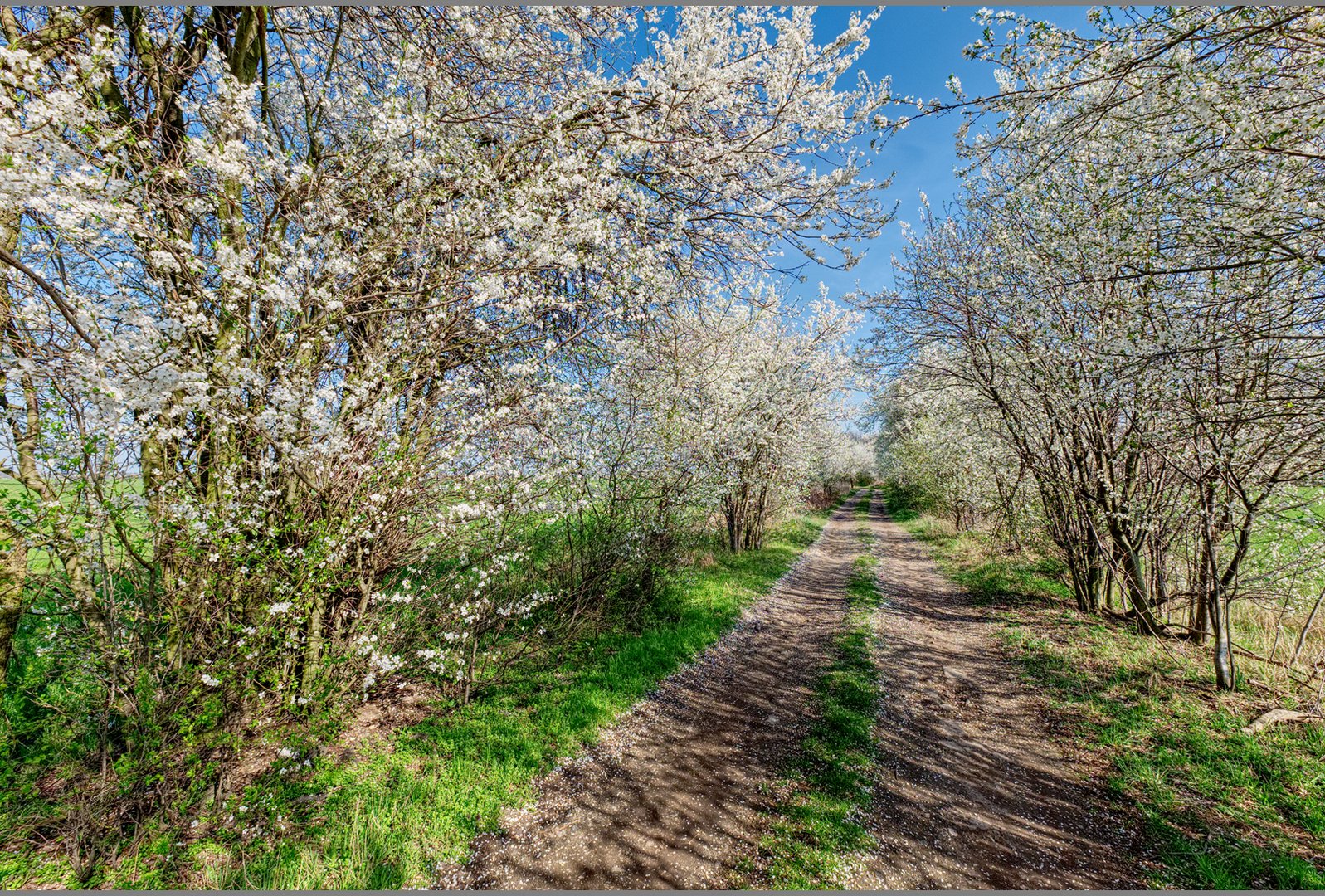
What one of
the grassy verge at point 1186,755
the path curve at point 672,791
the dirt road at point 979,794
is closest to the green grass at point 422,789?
the path curve at point 672,791

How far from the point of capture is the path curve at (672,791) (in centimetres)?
351

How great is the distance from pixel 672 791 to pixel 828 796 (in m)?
1.40

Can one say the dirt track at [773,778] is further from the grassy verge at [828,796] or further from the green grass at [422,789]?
the green grass at [422,789]

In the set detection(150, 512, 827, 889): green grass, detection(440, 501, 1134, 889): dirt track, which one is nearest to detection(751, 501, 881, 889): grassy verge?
detection(440, 501, 1134, 889): dirt track

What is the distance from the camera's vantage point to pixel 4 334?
3.03 metres

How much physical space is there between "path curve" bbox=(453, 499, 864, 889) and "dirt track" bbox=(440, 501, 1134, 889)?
1 centimetres

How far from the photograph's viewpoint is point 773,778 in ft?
14.9

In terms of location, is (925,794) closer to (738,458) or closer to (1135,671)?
(1135,671)

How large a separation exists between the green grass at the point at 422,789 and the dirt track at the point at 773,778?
0.82 feet

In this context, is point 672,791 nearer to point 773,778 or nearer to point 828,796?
point 773,778

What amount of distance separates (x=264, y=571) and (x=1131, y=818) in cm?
754

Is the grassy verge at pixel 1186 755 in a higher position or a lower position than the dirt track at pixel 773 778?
higher

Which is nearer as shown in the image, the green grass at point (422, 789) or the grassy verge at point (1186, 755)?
the green grass at point (422, 789)

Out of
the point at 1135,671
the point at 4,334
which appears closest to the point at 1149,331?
the point at 1135,671
